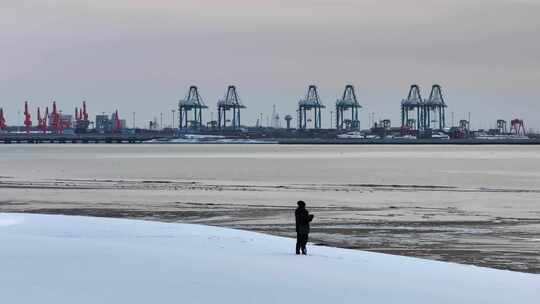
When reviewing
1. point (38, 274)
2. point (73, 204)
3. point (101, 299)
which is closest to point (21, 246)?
point (38, 274)

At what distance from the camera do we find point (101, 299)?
1059 centimetres

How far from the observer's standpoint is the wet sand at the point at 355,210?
69.1 feet

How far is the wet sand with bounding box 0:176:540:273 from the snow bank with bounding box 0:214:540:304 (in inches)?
136

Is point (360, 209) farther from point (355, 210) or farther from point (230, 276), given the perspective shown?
point (230, 276)

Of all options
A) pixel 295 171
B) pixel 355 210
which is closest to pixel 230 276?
pixel 355 210

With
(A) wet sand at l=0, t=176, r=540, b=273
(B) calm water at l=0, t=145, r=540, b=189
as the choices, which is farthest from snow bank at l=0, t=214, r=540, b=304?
(B) calm water at l=0, t=145, r=540, b=189

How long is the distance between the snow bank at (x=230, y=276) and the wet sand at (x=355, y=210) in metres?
3.45

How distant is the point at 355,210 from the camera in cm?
3259

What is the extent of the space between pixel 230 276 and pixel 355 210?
20485 mm

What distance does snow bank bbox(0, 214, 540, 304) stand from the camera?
11055mm

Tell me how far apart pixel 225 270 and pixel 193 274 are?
66 cm

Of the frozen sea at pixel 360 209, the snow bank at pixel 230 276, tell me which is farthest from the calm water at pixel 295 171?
the snow bank at pixel 230 276

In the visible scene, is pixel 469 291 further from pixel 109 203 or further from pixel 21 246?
pixel 109 203

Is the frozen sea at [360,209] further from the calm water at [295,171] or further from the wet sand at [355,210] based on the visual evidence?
the calm water at [295,171]
